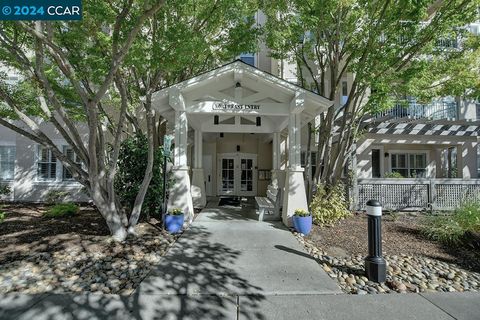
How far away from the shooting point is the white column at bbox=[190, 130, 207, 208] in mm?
10320

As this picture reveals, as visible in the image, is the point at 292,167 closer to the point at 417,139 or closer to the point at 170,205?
the point at 170,205

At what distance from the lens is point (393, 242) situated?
6.23 m

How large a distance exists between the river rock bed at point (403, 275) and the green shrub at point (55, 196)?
11.2 meters

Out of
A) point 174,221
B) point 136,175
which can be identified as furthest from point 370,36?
point 136,175

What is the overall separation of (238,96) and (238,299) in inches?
223

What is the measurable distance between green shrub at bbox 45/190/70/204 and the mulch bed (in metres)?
10.9

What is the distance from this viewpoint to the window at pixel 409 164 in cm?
1341

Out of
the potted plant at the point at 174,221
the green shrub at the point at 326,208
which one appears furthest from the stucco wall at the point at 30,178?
the green shrub at the point at 326,208

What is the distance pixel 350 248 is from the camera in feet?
18.9

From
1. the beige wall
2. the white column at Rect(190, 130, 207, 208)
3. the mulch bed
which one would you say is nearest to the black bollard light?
the mulch bed

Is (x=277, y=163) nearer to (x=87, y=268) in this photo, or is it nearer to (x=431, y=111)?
(x=431, y=111)

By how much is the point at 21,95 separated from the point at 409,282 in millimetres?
11806

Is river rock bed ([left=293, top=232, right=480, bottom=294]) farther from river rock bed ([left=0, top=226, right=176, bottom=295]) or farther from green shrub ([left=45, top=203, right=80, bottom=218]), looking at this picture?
green shrub ([left=45, top=203, right=80, bottom=218])

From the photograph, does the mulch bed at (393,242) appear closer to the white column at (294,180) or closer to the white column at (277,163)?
the white column at (294,180)
